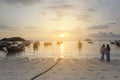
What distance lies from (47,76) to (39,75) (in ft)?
2.25

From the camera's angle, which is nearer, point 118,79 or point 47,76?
point 118,79

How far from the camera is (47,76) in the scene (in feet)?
52.4

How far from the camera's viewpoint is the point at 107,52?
87.2ft

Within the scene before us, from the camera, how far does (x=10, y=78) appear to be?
15.2m

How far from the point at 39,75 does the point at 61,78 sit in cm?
185

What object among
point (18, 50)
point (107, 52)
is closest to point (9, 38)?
point (18, 50)

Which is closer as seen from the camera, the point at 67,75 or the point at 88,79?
the point at 88,79

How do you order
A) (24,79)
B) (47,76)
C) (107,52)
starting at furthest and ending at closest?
(107,52) → (47,76) → (24,79)

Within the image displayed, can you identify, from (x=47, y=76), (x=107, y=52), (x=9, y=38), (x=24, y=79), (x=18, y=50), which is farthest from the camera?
(x=9, y=38)

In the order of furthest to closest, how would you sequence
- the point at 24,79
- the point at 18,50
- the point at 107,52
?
the point at 18,50, the point at 107,52, the point at 24,79

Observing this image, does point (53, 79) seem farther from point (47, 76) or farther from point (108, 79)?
point (108, 79)

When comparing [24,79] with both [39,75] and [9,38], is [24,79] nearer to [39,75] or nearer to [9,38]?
[39,75]

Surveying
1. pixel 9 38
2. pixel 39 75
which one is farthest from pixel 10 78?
pixel 9 38

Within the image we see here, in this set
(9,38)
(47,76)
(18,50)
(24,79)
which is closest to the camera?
(24,79)
